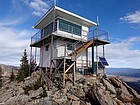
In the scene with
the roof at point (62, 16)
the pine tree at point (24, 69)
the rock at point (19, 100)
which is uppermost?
the roof at point (62, 16)

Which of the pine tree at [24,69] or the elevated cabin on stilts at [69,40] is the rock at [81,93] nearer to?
the elevated cabin on stilts at [69,40]

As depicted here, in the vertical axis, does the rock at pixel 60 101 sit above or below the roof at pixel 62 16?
below

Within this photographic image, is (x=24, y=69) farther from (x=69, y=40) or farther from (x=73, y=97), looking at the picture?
(x=73, y=97)

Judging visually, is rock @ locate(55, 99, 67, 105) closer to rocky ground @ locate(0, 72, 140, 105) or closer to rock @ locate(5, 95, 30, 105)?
rocky ground @ locate(0, 72, 140, 105)

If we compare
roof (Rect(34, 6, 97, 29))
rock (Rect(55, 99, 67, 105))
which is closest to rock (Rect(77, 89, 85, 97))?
rock (Rect(55, 99, 67, 105))

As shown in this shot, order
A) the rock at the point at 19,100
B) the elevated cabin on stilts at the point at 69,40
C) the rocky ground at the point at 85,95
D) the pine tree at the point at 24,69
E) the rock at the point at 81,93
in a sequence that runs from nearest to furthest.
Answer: the rocky ground at the point at 85,95 → the rock at the point at 81,93 → the rock at the point at 19,100 → the elevated cabin on stilts at the point at 69,40 → the pine tree at the point at 24,69

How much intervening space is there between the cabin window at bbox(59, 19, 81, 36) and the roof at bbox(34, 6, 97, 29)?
671mm

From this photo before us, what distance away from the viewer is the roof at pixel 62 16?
1640 cm

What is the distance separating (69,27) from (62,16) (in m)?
1.81

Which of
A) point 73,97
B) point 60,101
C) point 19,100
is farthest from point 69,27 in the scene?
point 19,100

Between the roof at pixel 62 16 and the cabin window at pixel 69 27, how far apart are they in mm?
671

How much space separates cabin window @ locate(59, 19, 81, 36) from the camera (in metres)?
17.5

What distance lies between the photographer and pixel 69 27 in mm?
18125

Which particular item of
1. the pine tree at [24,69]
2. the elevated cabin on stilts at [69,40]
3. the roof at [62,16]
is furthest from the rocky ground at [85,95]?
the roof at [62,16]
